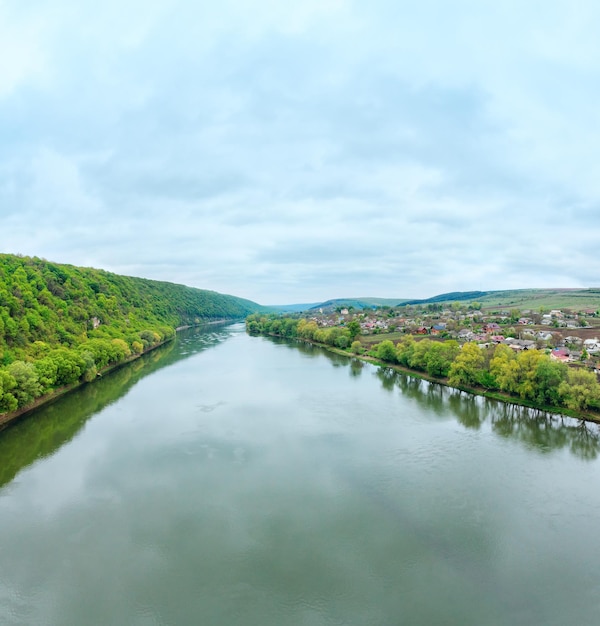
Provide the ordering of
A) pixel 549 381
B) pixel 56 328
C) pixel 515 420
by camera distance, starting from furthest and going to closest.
→ pixel 56 328 → pixel 549 381 → pixel 515 420

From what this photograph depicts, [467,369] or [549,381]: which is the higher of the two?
[467,369]

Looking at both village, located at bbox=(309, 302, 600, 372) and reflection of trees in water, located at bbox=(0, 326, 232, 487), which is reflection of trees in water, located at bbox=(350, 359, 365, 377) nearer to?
village, located at bbox=(309, 302, 600, 372)

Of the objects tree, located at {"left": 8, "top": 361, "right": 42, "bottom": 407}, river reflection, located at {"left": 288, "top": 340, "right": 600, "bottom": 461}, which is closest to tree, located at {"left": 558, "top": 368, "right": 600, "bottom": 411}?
river reflection, located at {"left": 288, "top": 340, "right": 600, "bottom": 461}

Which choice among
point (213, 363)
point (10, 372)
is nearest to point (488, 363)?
point (213, 363)

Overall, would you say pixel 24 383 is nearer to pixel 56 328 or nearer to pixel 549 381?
pixel 56 328

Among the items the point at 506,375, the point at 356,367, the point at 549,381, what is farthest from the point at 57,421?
the point at 549,381

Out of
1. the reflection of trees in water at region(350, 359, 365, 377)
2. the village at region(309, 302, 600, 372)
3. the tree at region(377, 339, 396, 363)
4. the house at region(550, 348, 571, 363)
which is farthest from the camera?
the tree at region(377, 339, 396, 363)
